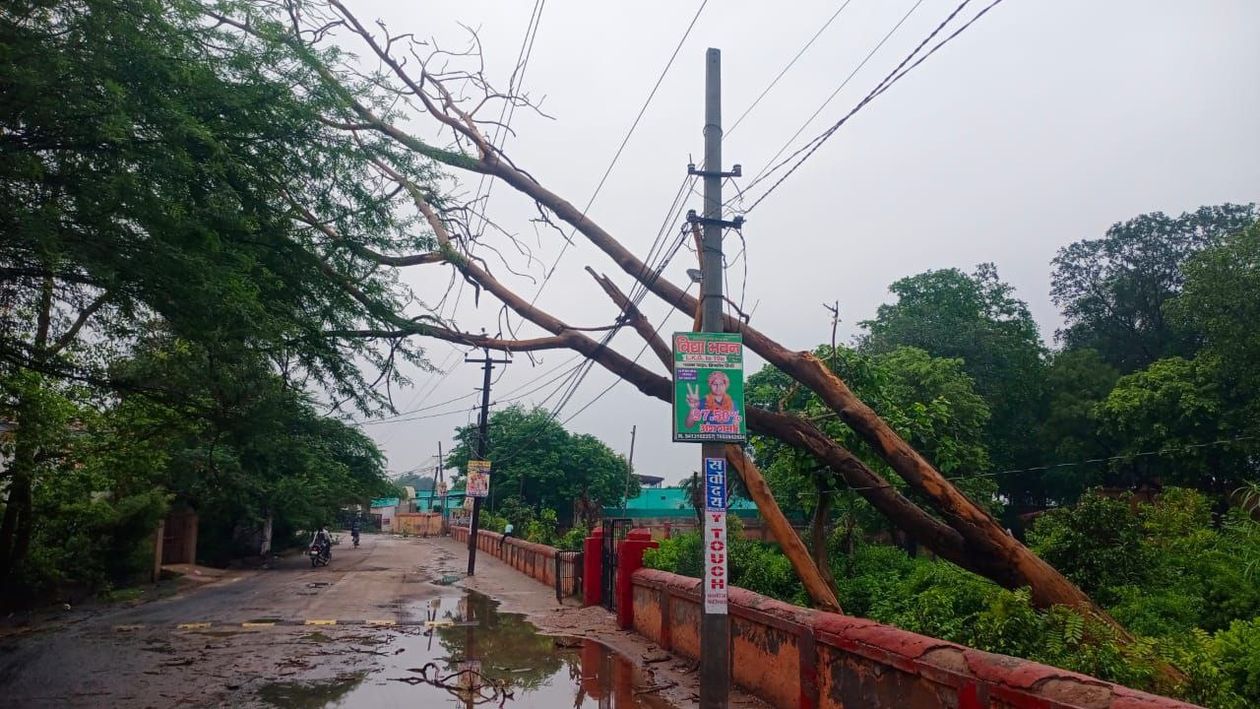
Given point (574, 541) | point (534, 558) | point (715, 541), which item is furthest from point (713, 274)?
point (534, 558)

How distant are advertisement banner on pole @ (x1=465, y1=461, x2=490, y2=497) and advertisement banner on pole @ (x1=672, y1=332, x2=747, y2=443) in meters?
21.5

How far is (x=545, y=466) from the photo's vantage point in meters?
45.0

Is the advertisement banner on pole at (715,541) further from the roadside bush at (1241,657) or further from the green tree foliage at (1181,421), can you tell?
the green tree foliage at (1181,421)

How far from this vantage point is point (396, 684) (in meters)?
10.2

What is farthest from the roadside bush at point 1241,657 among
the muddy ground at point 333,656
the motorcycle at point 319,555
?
the motorcycle at point 319,555

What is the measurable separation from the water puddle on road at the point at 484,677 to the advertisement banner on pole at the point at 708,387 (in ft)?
12.1

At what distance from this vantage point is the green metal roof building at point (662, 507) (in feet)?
166

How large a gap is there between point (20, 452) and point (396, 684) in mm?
8494

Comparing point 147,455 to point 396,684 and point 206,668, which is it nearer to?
point 206,668

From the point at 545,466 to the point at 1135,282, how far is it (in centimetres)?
3107

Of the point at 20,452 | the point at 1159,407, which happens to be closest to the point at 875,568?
the point at 20,452

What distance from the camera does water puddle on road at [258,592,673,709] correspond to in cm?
950

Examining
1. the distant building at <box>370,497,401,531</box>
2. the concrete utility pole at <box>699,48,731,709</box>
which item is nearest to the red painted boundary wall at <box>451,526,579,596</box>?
the concrete utility pole at <box>699,48,731,709</box>

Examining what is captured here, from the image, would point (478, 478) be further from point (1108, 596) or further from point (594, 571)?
point (1108, 596)
